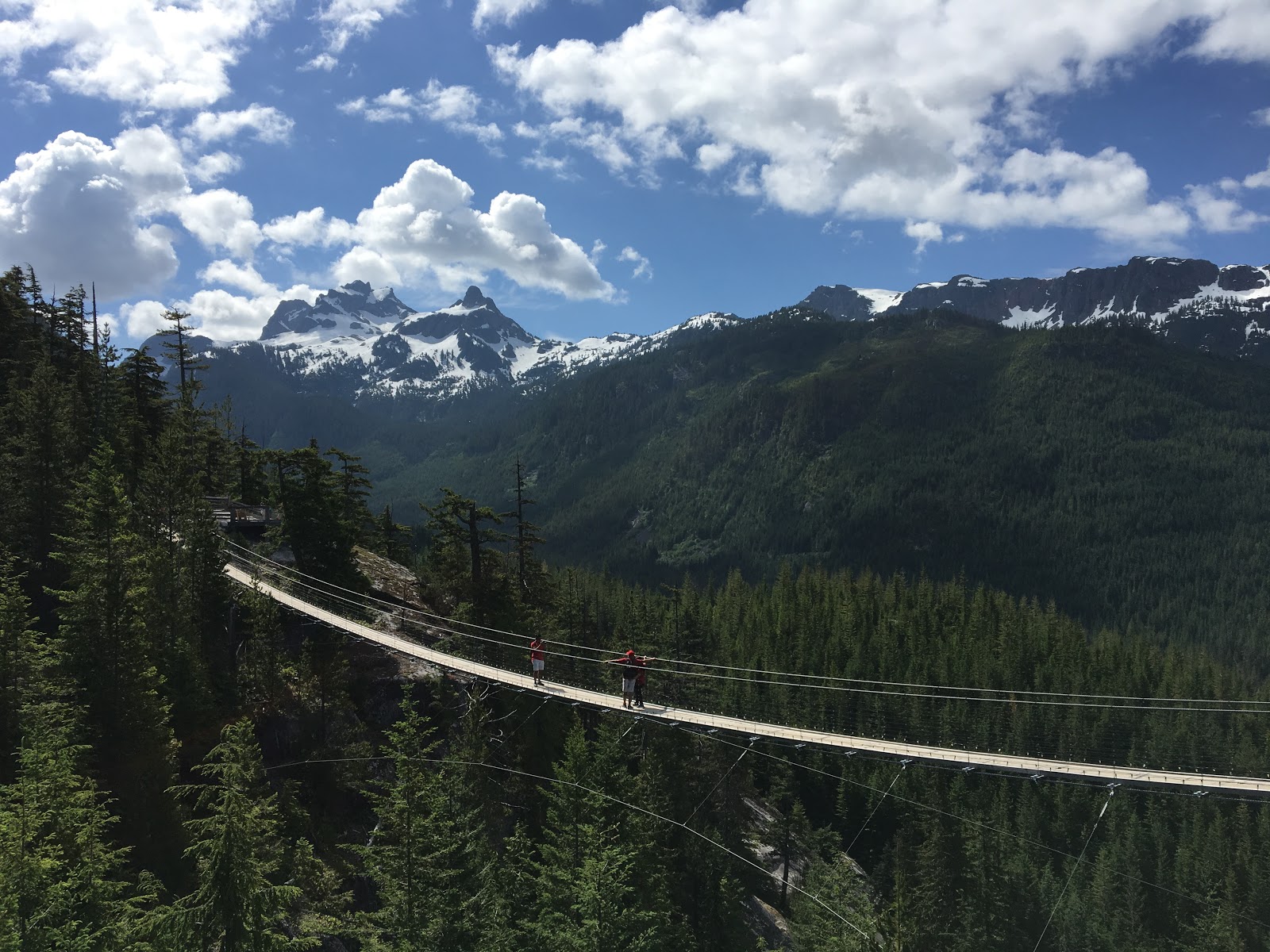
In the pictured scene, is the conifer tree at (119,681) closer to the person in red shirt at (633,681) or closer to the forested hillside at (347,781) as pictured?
the forested hillside at (347,781)

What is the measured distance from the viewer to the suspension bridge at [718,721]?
24234mm

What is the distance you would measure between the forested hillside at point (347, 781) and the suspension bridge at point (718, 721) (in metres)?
0.89

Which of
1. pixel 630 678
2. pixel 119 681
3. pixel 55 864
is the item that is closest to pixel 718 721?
pixel 630 678

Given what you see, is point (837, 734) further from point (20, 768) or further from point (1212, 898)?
point (1212, 898)

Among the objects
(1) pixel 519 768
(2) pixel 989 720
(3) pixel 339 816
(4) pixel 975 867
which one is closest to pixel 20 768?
(3) pixel 339 816

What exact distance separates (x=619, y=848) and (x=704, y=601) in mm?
99761

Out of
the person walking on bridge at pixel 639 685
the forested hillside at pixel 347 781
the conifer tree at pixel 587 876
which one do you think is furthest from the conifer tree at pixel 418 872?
the person walking on bridge at pixel 639 685

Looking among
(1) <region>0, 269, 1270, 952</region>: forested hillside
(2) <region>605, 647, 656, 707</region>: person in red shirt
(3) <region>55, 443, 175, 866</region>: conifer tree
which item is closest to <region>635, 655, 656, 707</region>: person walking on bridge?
(2) <region>605, 647, 656, 707</region>: person in red shirt

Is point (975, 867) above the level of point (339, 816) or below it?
below

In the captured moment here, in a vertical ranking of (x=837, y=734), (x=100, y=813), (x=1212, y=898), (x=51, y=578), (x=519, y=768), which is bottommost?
(x=1212, y=898)

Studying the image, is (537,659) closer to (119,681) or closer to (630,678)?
(630,678)

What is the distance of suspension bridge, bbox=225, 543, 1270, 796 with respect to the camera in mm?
24234

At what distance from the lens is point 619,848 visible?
23141mm

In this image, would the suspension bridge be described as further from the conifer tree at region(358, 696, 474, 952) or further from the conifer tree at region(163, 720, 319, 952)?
the conifer tree at region(163, 720, 319, 952)
